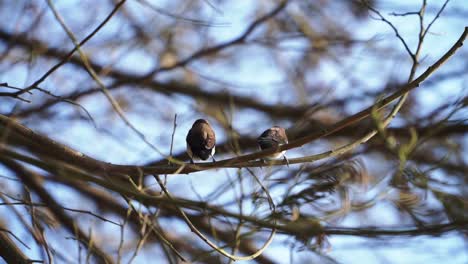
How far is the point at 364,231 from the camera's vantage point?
6.94 ft

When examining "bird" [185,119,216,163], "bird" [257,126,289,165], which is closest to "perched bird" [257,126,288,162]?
"bird" [257,126,289,165]

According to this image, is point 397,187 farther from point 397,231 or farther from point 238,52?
point 238,52

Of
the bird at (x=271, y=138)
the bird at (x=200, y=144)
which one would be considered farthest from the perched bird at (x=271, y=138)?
the bird at (x=200, y=144)

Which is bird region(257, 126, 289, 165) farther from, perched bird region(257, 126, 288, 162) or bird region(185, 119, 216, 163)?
bird region(185, 119, 216, 163)

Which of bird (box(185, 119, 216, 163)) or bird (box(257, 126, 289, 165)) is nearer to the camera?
bird (box(257, 126, 289, 165))

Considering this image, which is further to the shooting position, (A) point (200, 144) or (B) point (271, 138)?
(A) point (200, 144)

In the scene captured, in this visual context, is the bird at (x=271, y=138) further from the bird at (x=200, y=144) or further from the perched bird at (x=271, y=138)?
the bird at (x=200, y=144)

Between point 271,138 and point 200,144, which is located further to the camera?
point 200,144

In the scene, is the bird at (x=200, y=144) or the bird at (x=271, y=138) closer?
the bird at (x=271, y=138)


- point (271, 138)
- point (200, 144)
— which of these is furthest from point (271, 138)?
point (200, 144)

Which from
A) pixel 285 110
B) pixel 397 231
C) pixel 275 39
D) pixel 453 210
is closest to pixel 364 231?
pixel 397 231

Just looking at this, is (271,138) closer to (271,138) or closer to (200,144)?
(271,138)

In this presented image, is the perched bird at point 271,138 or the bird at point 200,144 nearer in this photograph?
the perched bird at point 271,138

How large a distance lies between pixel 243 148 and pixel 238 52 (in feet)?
5.91
